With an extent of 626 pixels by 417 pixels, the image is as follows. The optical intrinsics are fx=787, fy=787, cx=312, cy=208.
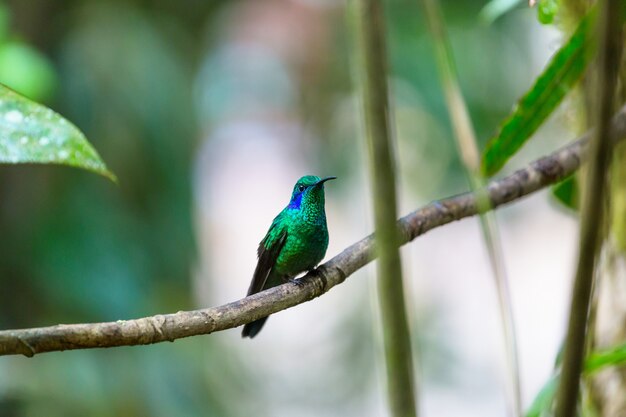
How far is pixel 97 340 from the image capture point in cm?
109

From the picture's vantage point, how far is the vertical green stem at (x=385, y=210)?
1.97 ft

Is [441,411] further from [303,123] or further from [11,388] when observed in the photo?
[11,388]

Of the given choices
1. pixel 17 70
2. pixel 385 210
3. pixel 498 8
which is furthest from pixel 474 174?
pixel 17 70

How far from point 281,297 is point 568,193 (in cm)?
111

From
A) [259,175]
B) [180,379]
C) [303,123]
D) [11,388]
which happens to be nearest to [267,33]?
[303,123]

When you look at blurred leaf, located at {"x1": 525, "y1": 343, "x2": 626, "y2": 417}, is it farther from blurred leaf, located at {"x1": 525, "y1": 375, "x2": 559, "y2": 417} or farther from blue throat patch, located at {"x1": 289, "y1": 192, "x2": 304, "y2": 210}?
blue throat patch, located at {"x1": 289, "y1": 192, "x2": 304, "y2": 210}

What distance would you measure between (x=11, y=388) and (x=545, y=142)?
4.27 meters

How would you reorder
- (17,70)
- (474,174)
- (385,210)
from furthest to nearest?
1. (17,70)
2. (474,174)
3. (385,210)

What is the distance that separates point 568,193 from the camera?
2180 mm

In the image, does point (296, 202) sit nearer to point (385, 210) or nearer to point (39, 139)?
point (39, 139)

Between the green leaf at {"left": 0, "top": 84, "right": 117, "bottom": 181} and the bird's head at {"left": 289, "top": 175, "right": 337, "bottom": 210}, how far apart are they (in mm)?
717

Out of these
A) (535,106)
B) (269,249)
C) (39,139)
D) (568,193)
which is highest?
(535,106)

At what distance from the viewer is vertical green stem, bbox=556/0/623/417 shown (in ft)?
1.69

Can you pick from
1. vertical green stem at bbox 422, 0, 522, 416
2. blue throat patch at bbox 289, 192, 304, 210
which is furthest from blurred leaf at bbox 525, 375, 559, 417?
blue throat patch at bbox 289, 192, 304, 210
